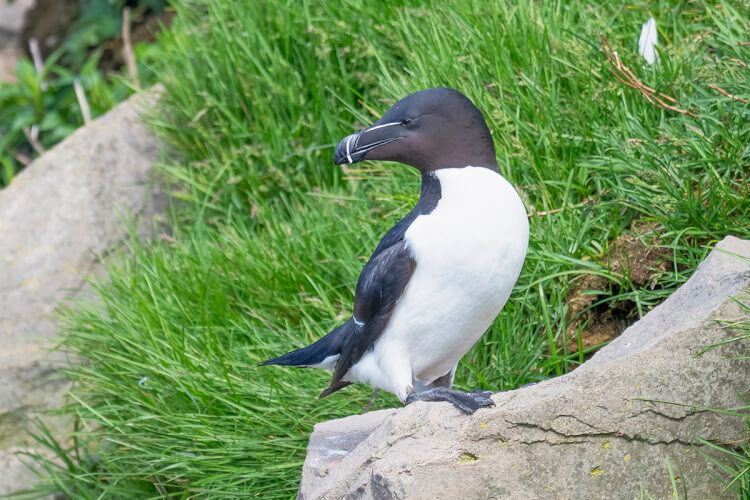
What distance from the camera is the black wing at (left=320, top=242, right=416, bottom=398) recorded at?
2441 mm

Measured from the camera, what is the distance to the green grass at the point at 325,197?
118 inches

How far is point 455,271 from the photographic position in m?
2.30

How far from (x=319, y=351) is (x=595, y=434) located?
3.69 ft

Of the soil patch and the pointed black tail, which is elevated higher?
the pointed black tail

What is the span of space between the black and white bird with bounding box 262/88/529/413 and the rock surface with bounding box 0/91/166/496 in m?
2.24

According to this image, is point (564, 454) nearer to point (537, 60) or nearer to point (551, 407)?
point (551, 407)

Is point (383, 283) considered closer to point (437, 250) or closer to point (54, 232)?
point (437, 250)

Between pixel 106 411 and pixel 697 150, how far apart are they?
8.36 feet

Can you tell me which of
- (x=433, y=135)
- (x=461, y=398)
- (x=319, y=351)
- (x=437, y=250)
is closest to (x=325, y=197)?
(x=319, y=351)

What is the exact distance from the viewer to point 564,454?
6.51 ft

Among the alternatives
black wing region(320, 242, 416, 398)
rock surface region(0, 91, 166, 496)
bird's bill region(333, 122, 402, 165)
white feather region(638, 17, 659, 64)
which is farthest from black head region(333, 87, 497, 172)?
rock surface region(0, 91, 166, 496)

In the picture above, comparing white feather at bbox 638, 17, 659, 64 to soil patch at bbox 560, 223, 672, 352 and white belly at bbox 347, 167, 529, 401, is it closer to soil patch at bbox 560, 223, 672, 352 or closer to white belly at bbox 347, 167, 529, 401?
soil patch at bbox 560, 223, 672, 352

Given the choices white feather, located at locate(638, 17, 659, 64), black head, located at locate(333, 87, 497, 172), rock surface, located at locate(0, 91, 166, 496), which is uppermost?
black head, located at locate(333, 87, 497, 172)

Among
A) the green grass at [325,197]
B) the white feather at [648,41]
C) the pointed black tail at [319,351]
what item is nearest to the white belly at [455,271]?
the pointed black tail at [319,351]
